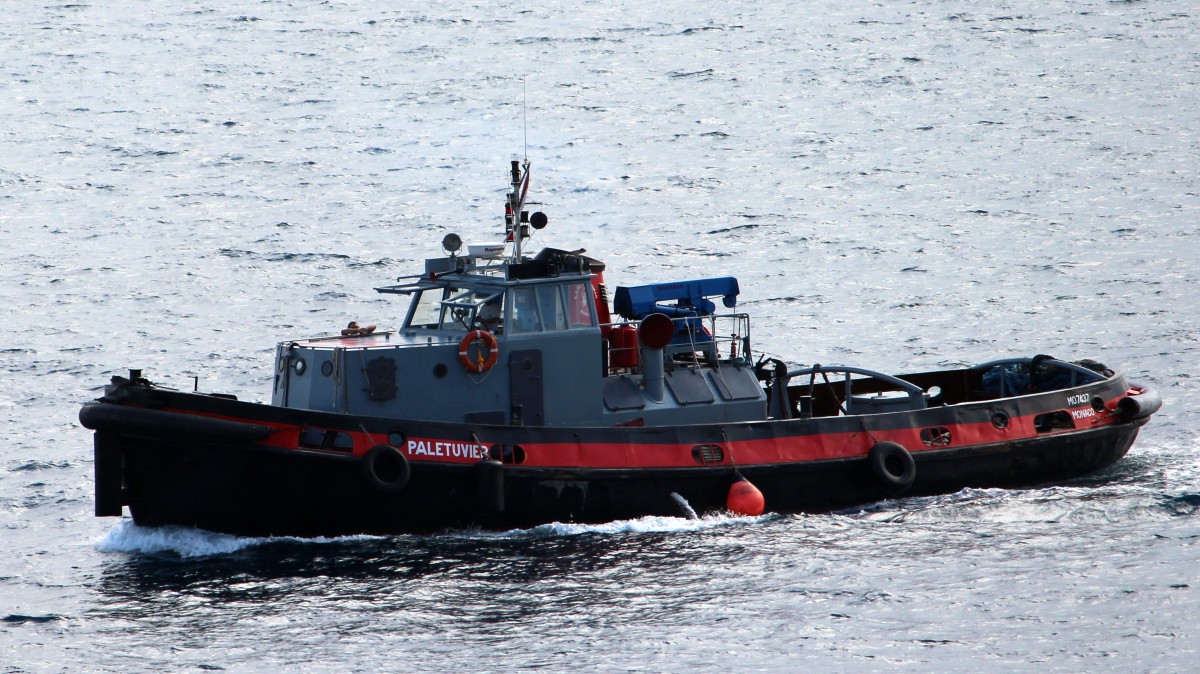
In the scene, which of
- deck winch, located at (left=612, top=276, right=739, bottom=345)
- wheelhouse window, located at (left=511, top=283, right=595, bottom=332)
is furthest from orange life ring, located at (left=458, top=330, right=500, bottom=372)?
deck winch, located at (left=612, top=276, right=739, bottom=345)

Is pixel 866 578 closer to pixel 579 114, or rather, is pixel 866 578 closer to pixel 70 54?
pixel 579 114

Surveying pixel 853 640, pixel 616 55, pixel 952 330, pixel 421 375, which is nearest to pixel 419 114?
pixel 616 55

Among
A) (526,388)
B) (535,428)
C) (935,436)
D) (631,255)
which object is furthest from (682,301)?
(631,255)

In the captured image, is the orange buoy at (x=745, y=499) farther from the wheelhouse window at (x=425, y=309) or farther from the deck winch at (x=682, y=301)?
the wheelhouse window at (x=425, y=309)

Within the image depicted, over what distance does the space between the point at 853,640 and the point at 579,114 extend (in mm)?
33972

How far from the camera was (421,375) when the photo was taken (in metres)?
16.4

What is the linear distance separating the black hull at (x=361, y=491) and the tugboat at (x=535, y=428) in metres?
0.02

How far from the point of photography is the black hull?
50.8ft

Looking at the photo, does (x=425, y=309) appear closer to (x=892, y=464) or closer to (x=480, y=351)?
(x=480, y=351)

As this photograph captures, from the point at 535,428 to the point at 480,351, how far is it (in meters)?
1.04

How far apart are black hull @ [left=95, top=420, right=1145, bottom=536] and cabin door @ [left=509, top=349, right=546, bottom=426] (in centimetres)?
85

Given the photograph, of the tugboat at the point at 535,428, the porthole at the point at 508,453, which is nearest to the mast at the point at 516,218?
the tugboat at the point at 535,428

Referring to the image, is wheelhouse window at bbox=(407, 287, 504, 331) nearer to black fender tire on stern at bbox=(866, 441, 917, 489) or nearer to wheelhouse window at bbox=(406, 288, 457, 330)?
wheelhouse window at bbox=(406, 288, 457, 330)

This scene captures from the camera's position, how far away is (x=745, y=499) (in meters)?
16.7
